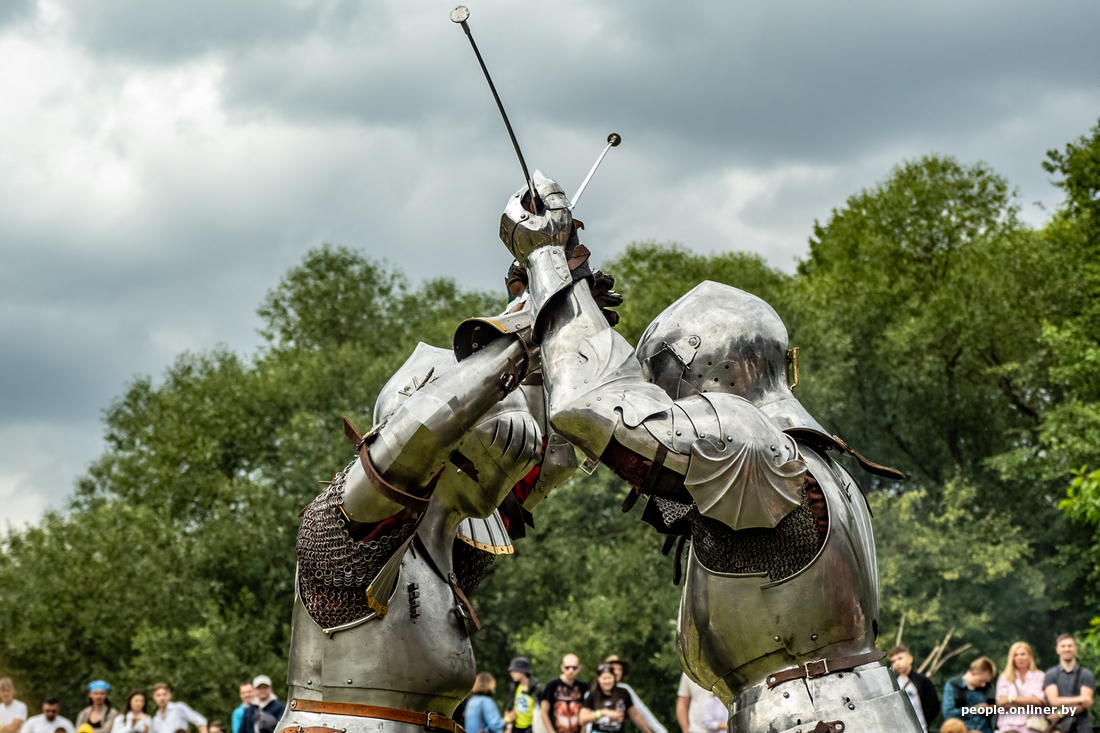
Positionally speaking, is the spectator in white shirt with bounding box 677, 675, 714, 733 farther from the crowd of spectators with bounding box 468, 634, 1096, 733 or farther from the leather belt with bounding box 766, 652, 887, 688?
the leather belt with bounding box 766, 652, 887, 688

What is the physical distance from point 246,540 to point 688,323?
68.4 ft

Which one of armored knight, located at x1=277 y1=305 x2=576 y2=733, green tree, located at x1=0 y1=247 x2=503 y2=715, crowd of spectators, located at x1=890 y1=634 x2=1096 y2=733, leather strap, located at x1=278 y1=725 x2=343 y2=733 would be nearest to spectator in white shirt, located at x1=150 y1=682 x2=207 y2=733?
crowd of spectators, located at x1=890 y1=634 x2=1096 y2=733

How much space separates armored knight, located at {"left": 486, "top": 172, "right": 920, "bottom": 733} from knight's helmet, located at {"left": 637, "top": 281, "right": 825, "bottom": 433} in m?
0.19

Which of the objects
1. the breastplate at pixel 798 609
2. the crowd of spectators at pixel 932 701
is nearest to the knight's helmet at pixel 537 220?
the breastplate at pixel 798 609

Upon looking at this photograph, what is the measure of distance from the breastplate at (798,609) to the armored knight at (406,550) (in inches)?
43.2

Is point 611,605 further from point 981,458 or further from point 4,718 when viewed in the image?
point 4,718

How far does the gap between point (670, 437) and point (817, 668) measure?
104cm

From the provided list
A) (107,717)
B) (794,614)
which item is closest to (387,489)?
(794,614)

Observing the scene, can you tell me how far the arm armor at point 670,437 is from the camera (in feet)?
14.6

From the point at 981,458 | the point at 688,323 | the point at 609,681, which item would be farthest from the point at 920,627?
the point at 688,323

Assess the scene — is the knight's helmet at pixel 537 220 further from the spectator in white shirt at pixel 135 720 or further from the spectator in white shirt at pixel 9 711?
the spectator in white shirt at pixel 9 711

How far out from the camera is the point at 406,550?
543 cm

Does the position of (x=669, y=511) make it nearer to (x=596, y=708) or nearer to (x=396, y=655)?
(x=396, y=655)

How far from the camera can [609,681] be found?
9.92m
